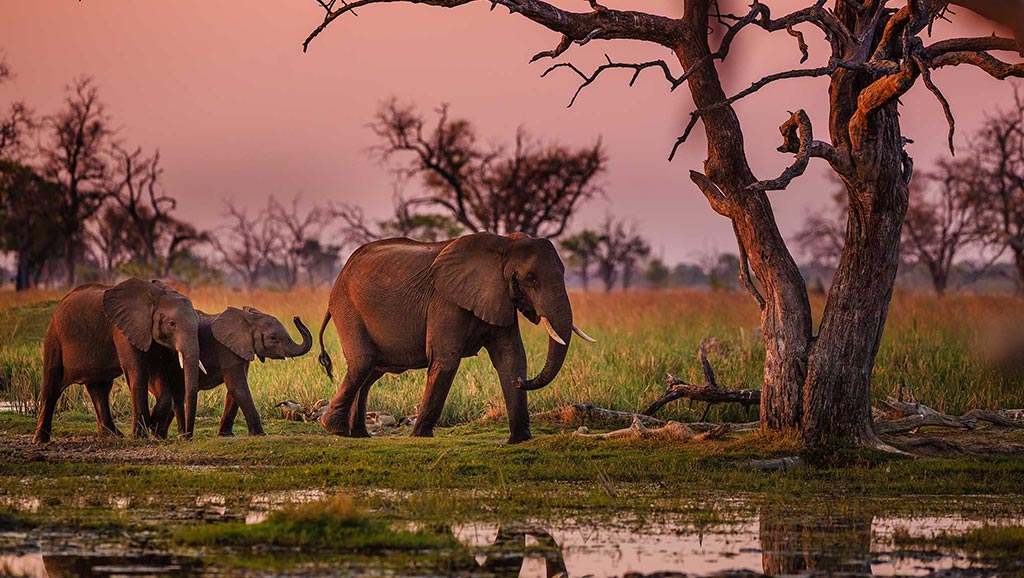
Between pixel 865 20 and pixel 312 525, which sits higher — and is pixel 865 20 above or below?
above

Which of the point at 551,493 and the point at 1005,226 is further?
the point at 1005,226

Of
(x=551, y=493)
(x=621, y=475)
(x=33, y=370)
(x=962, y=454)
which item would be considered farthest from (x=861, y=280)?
(x=33, y=370)

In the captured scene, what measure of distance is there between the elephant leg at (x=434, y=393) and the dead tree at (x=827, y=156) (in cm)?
264

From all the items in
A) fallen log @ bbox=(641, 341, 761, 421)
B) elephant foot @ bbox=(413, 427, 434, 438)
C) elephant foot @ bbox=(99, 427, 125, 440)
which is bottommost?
elephant foot @ bbox=(99, 427, 125, 440)

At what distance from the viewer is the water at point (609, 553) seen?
703 centimetres

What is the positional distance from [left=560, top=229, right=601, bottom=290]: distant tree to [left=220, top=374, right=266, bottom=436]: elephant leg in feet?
160

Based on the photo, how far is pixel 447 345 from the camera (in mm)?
12820

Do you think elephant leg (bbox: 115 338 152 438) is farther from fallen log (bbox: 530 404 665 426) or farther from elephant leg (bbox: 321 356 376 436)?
fallen log (bbox: 530 404 665 426)

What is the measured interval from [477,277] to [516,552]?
17.2 feet

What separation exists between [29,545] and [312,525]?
4.71 feet

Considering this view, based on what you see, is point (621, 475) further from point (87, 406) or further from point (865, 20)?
point (87, 406)

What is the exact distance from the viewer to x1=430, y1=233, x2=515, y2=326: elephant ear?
12531 mm

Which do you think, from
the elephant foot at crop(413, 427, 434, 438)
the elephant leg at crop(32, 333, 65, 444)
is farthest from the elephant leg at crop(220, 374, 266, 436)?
the elephant leg at crop(32, 333, 65, 444)

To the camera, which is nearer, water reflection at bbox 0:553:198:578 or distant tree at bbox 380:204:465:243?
water reflection at bbox 0:553:198:578
